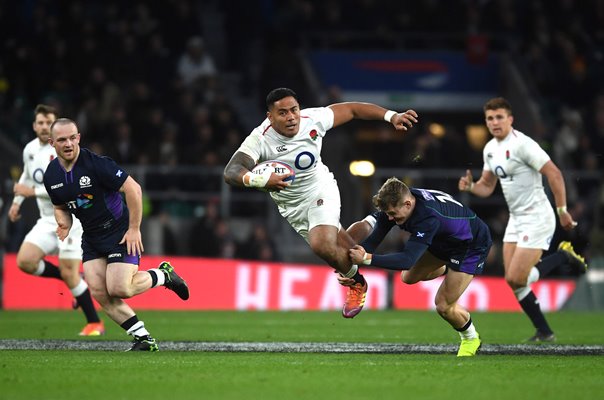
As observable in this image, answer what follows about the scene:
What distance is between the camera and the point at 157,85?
22.6m

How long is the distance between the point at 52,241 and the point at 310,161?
167 inches

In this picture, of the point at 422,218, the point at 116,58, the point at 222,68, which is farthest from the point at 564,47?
the point at 422,218

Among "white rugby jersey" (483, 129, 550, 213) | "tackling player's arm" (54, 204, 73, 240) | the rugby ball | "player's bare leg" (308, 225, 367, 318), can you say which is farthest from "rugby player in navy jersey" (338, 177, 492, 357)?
"tackling player's arm" (54, 204, 73, 240)

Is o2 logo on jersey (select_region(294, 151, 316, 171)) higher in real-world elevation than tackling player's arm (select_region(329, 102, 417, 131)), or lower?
→ lower

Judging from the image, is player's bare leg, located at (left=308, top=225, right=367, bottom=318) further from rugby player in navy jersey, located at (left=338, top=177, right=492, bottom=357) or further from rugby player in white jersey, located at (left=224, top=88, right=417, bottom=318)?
rugby player in navy jersey, located at (left=338, top=177, right=492, bottom=357)

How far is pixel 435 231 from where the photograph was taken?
33.4 ft

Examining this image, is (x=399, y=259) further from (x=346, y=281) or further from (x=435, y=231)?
(x=346, y=281)

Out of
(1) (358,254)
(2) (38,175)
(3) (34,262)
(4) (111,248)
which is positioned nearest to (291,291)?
(3) (34,262)

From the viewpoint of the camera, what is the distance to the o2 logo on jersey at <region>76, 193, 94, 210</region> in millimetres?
10727

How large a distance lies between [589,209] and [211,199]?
6735mm

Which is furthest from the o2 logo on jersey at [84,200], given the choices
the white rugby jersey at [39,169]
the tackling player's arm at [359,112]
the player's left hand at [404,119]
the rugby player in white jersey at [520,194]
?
the rugby player in white jersey at [520,194]

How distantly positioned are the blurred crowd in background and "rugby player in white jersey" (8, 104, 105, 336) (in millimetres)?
6075

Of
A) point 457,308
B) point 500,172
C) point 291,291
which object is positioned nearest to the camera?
point 457,308

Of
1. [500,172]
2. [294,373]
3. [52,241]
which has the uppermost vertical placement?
[500,172]
